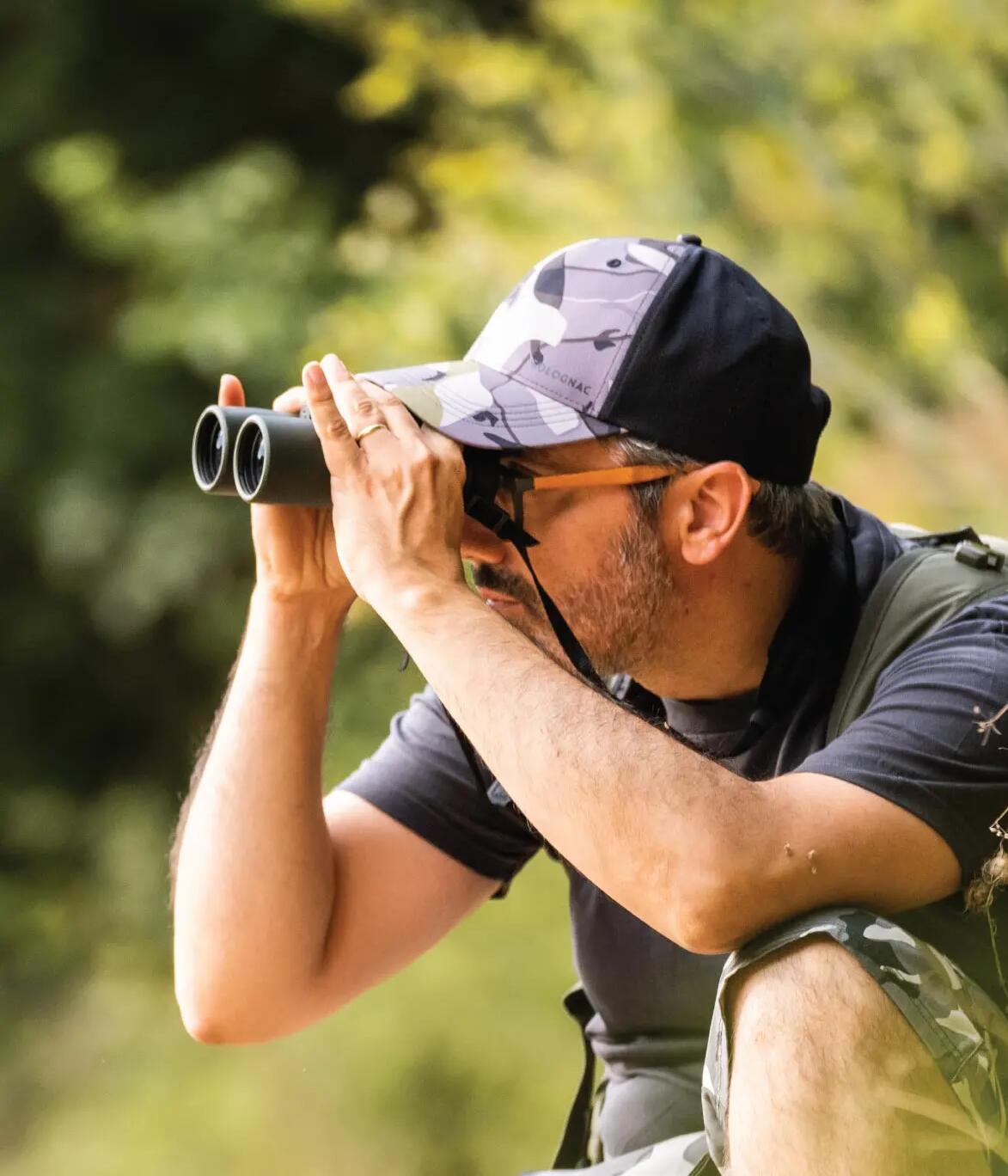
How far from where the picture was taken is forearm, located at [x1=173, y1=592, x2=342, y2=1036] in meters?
1.67

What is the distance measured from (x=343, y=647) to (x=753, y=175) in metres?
1.98

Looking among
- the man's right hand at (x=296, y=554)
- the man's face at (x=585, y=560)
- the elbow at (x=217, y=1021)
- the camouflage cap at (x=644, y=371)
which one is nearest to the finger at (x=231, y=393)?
the man's right hand at (x=296, y=554)

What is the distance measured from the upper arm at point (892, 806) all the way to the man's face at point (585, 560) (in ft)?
0.98

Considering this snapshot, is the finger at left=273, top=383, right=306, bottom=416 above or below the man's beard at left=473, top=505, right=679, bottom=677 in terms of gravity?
above

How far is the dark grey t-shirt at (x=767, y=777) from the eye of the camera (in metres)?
1.27

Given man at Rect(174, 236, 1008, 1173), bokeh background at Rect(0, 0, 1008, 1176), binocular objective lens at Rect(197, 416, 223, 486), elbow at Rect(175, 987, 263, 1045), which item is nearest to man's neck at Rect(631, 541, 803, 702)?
man at Rect(174, 236, 1008, 1173)

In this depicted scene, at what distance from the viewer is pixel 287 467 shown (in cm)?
145

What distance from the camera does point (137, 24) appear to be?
5746mm

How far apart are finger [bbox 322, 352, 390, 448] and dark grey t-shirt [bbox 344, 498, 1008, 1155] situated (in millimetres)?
444

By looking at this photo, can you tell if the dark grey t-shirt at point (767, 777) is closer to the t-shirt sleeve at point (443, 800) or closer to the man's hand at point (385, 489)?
the t-shirt sleeve at point (443, 800)

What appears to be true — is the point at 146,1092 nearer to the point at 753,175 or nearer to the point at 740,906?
the point at 753,175

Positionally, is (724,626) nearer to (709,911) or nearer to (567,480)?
(567,480)

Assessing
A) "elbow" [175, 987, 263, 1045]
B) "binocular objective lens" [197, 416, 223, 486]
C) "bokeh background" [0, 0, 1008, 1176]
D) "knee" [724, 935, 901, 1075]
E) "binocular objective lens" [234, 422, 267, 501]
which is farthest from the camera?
"bokeh background" [0, 0, 1008, 1176]

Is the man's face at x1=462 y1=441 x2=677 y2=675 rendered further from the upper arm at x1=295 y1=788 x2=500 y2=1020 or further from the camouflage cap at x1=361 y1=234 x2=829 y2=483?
the upper arm at x1=295 y1=788 x2=500 y2=1020
